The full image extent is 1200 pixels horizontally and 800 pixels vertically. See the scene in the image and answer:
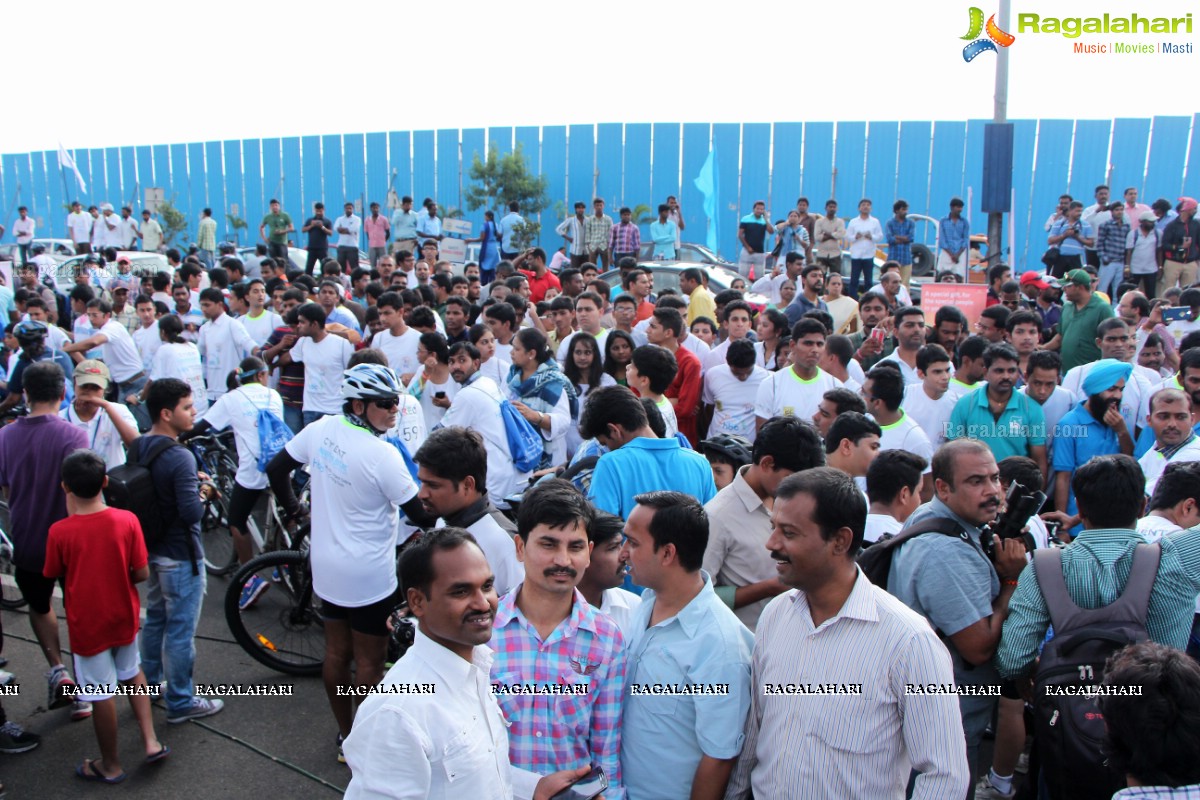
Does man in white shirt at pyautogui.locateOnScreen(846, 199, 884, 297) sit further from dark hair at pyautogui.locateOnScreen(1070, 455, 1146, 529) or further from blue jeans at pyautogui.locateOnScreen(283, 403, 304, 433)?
dark hair at pyautogui.locateOnScreen(1070, 455, 1146, 529)

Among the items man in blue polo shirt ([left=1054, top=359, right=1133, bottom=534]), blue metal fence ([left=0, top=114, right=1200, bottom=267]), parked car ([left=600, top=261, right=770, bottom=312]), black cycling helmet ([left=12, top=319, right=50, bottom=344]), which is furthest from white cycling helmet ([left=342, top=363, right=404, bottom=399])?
blue metal fence ([left=0, top=114, right=1200, bottom=267])

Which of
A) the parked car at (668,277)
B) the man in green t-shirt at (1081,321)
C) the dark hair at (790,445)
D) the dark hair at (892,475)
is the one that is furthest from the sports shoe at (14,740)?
the parked car at (668,277)

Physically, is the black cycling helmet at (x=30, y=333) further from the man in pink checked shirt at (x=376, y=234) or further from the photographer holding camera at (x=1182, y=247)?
the photographer holding camera at (x=1182, y=247)

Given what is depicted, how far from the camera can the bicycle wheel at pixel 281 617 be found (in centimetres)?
557

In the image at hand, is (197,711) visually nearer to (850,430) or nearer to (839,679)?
(850,430)

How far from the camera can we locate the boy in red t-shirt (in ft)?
14.7

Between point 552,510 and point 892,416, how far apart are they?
3.15 metres

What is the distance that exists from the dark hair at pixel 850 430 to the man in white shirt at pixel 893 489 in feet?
1.48

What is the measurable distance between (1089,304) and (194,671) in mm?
7754

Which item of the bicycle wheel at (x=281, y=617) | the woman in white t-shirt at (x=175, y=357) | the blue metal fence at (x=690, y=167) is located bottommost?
the bicycle wheel at (x=281, y=617)

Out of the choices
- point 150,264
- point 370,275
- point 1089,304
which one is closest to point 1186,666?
point 1089,304

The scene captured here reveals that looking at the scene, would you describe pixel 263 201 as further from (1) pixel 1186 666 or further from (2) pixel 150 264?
(1) pixel 1186 666

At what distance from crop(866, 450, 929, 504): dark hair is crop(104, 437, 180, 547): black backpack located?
142 inches

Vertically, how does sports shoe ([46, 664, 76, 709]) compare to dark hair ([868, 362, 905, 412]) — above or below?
below
